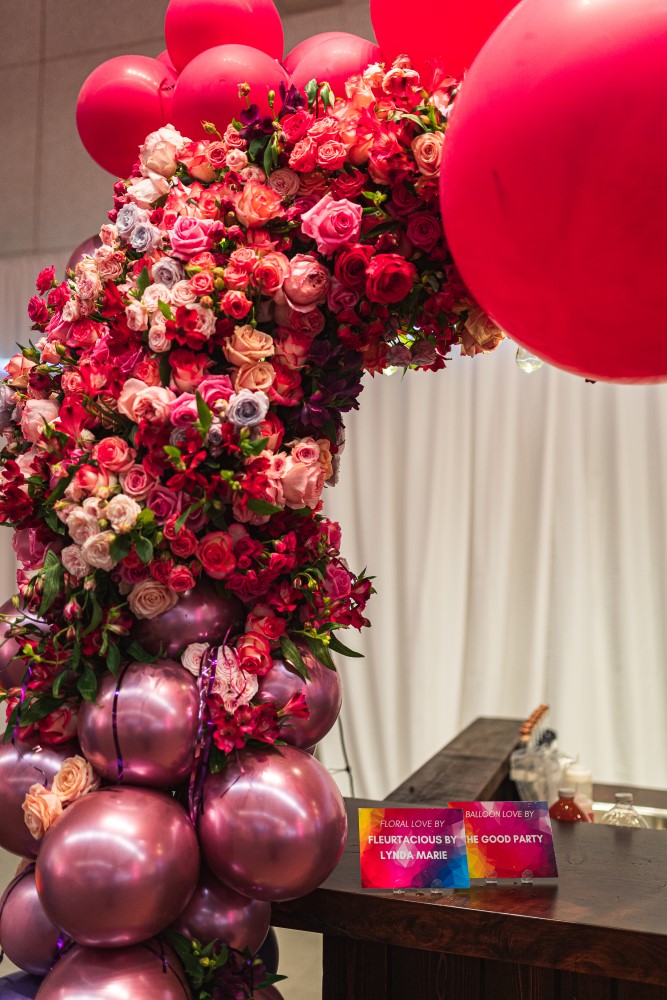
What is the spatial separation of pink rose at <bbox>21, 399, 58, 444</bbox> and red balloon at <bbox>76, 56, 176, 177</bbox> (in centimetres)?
59

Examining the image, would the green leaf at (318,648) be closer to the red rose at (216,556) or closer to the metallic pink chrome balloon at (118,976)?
the red rose at (216,556)

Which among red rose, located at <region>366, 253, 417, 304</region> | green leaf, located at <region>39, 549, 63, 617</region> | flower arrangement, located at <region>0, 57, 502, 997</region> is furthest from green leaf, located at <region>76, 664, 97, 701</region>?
red rose, located at <region>366, 253, 417, 304</region>

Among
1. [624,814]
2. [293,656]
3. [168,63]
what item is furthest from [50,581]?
[624,814]

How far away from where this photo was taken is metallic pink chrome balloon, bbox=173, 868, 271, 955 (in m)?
1.44

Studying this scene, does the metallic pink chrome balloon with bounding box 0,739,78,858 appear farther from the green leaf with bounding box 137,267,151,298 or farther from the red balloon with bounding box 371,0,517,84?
the red balloon with bounding box 371,0,517,84

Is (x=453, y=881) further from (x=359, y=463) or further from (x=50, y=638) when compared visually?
(x=359, y=463)

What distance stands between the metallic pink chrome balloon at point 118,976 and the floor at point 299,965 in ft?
5.80

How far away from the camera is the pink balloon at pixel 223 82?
5.27 feet

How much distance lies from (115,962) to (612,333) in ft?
3.62

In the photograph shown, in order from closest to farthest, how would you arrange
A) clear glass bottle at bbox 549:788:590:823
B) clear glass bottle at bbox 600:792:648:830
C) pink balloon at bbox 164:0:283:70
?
pink balloon at bbox 164:0:283:70 < clear glass bottle at bbox 549:788:590:823 < clear glass bottle at bbox 600:792:648:830

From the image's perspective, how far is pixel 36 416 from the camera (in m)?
1.63

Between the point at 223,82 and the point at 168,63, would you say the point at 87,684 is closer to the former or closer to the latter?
the point at 223,82

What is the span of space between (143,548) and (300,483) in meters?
0.26

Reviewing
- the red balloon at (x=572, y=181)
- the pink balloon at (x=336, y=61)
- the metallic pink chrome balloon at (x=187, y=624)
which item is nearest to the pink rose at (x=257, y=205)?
the pink balloon at (x=336, y=61)
